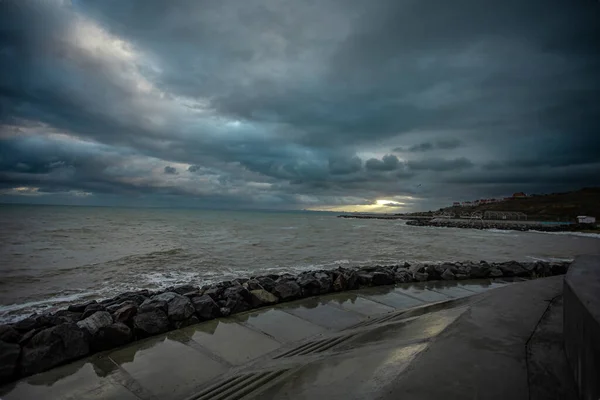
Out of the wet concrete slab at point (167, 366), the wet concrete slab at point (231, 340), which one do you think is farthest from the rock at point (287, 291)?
the wet concrete slab at point (167, 366)

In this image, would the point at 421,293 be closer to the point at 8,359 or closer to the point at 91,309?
the point at 91,309

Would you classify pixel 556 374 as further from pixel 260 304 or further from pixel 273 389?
pixel 260 304

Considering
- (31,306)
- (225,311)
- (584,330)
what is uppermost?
(584,330)

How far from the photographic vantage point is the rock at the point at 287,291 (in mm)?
7180

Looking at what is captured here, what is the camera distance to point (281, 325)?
555cm

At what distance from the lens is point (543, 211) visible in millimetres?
102062

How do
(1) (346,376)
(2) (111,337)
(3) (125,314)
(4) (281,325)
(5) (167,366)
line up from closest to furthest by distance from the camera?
(1) (346,376) → (5) (167,366) → (2) (111,337) → (3) (125,314) → (4) (281,325)

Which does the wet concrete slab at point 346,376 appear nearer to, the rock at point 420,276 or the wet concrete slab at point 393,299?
the wet concrete slab at point 393,299

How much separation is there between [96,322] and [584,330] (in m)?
6.44

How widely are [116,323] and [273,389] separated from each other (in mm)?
3683

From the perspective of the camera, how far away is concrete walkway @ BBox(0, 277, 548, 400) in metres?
2.40

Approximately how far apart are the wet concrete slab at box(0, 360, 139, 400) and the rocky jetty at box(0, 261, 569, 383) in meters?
0.26

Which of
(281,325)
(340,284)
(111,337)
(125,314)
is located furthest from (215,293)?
(340,284)

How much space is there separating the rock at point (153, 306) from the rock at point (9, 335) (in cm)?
171
